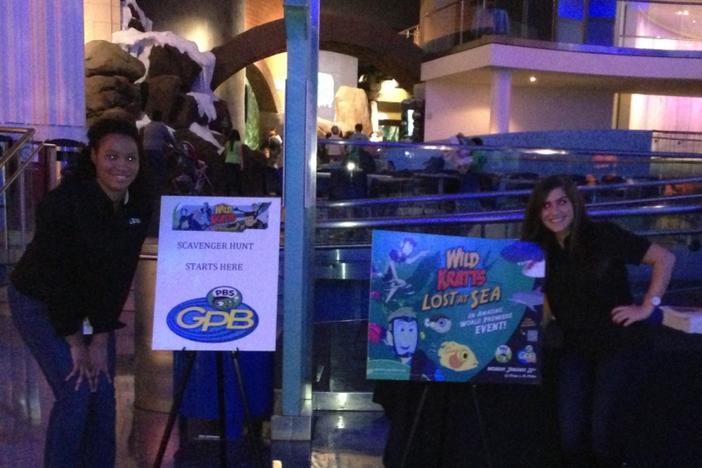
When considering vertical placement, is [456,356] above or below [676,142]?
below

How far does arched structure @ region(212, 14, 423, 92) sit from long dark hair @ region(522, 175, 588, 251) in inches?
731

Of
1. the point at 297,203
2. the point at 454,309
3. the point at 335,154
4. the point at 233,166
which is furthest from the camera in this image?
the point at 233,166

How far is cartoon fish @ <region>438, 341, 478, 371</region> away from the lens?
121 inches

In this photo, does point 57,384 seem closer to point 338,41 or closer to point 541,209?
point 541,209

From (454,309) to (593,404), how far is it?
0.83 meters

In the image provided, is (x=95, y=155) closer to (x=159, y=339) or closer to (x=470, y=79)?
(x=159, y=339)

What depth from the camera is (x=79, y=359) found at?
2.86m

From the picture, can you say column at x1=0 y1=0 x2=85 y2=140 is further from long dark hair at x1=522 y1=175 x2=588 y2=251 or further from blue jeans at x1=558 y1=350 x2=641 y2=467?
blue jeans at x1=558 y1=350 x2=641 y2=467

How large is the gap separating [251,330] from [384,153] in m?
6.10

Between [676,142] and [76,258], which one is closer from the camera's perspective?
[76,258]

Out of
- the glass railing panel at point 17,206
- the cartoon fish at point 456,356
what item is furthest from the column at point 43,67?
the cartoon fish at point 456,356

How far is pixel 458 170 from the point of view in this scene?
9.75 metres

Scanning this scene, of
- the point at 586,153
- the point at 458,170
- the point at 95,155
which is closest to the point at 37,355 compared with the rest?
the point at 95,155

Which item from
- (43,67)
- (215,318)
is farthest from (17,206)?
(215,318)
